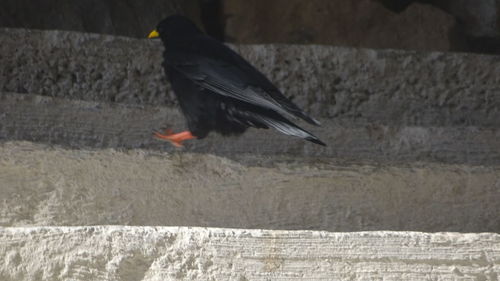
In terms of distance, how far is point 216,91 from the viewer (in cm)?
312

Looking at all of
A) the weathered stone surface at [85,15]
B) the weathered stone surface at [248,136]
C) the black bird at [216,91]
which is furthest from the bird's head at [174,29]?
the weathered stone surface at [85,15]

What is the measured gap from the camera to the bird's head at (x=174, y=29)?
331 centimetres

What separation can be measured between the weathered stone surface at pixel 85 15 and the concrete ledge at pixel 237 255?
137cm

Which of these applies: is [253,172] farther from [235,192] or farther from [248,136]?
[248,136]

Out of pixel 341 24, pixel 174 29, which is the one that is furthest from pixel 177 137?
pixel 341 24

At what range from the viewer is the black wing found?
2936 mm

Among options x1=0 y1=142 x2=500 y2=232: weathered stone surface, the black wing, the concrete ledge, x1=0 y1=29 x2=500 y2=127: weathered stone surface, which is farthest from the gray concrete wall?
the concrete ledge

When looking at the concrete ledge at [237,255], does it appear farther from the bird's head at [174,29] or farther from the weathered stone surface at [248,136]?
the bird's head at [174,29]

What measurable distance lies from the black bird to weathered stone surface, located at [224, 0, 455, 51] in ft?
1.23

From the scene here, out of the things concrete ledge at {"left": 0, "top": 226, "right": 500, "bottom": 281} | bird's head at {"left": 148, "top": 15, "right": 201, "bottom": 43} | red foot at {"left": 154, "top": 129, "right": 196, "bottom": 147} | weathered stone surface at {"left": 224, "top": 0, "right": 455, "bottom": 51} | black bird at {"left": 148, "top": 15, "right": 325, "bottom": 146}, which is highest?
weathered stone surface at {"left": 224, "top": 0, "right": 455, "bottom": 51}

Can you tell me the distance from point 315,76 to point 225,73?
0.35m

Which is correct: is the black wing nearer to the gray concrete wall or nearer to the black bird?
the black bird

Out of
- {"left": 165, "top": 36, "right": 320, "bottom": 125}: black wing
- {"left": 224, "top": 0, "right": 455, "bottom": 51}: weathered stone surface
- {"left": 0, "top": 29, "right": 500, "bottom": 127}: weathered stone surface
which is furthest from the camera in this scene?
{"left": 224, "top": 0, "right": 455, "bottom": 51}: weathered stone surface

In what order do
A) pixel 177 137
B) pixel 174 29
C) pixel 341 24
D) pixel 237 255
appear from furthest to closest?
pixel 341 24 < pixel 174 29 < pixel 177 137 < pixel 237 255
